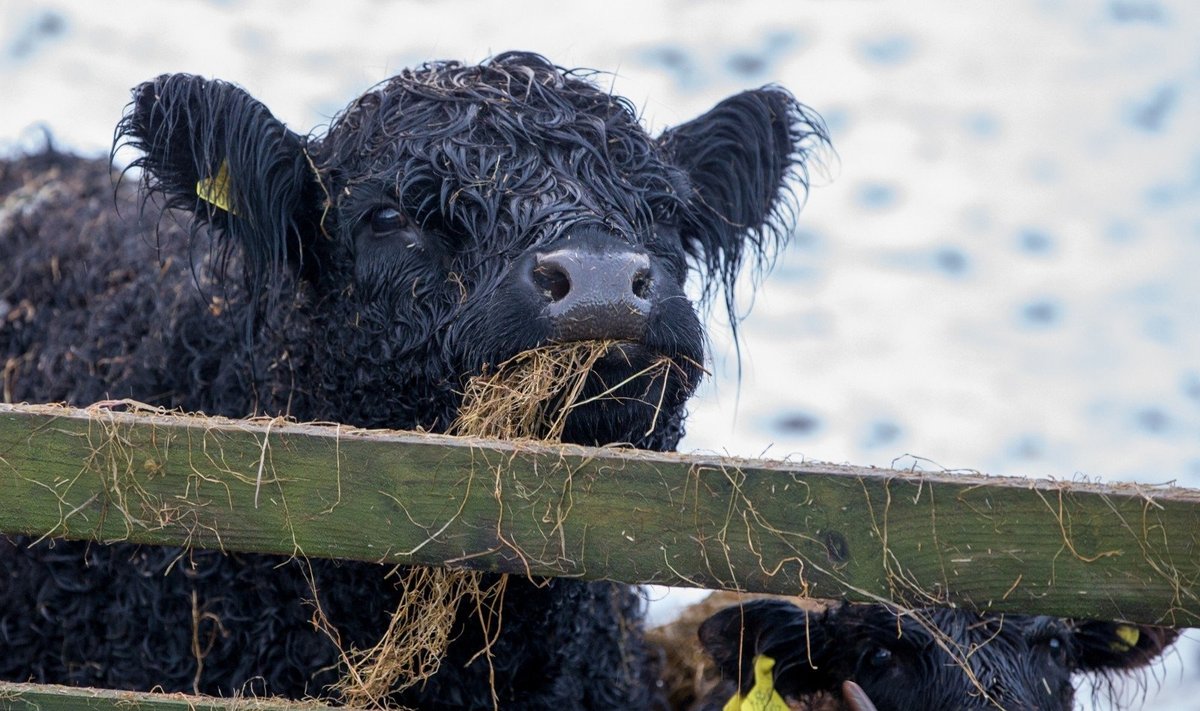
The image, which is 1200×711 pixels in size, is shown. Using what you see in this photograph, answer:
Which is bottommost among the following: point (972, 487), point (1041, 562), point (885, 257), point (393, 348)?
point (885, 257)

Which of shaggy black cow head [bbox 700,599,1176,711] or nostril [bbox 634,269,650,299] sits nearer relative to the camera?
nostril [bbox 634,269,650,299]

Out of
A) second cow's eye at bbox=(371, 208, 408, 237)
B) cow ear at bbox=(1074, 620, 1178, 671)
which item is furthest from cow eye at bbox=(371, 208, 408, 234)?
cow ear at bbox=(1074, 620, 1178, 671)

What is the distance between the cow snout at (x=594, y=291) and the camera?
2.84m

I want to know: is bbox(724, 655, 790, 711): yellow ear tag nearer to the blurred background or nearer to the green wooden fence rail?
the green wooden fence rail

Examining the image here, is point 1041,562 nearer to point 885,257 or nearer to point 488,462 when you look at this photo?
point 488,462

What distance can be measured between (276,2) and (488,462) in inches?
377

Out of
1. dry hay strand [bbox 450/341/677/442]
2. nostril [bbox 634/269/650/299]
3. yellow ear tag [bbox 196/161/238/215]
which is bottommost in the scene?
dry hay strand [bbox 450/341/677/442]

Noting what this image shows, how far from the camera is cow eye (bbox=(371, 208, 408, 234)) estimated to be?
11.1 feet

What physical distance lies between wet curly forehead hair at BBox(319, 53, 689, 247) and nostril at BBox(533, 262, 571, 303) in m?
0.16

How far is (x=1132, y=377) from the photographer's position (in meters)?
8.32

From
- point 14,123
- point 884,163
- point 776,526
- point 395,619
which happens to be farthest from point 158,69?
point 776,526

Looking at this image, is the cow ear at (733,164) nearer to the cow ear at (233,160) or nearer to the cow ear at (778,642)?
the cow ear at (778,642)

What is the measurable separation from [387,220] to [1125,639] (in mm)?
2295

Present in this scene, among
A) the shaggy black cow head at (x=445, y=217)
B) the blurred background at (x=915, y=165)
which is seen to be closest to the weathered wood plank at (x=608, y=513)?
the shaggy black cow head at (x=445, y=217)
